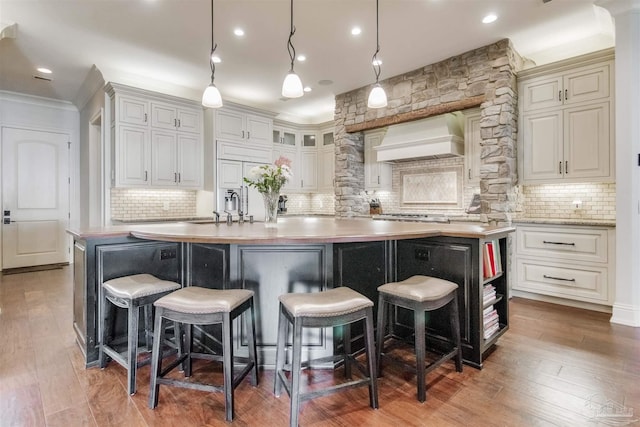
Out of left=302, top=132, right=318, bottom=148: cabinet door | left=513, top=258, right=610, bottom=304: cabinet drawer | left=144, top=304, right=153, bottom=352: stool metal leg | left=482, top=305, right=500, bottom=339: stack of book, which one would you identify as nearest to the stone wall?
left=513, top=258, right=610, bottom=304: cabinet drawer

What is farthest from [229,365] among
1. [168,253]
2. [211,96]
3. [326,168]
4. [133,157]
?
[326,168]

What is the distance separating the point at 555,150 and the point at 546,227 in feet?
2.94

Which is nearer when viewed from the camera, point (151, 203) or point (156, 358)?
point (156, 358)

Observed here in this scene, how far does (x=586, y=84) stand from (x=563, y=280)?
2.16 metres

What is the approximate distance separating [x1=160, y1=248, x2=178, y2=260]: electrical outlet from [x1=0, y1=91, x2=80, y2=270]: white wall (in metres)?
4.72

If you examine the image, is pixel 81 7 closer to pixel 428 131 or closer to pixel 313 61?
pixel 313 61

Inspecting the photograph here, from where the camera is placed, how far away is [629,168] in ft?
10.0

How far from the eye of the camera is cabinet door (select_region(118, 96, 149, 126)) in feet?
14.7

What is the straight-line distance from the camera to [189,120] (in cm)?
521

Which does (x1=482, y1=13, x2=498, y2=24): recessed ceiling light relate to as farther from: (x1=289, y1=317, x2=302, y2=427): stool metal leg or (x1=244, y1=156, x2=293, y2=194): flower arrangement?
(x1=289, y1=317, x2=302, y2=427): stool metal leg

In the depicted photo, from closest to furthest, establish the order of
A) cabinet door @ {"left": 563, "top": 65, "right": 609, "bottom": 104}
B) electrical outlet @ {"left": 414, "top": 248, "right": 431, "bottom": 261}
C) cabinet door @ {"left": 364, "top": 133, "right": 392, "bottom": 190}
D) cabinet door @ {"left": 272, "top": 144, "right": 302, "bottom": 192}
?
1. electrical outlet @ {"left": 414, "top": 248, "right": 431, "bottom": 261}
2. cabinet door @ {"left": 563, "top": 65, "right": 609, "bottom": 104}
3. cabinet door @ {"left": 364, "top": 133, "right": 392, "bottom": 190}
4. cabinet door @ {"left": 272, "top": 144, "right": 302, "bottom": 192}

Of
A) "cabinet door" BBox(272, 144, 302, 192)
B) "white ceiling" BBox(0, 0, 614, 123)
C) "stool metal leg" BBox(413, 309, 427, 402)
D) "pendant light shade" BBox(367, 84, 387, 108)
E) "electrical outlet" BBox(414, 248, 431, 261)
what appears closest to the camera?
"stool metal leg" BBox(413, 309, 427, 402)

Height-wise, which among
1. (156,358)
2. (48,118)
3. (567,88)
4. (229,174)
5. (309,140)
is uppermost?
(48,118)

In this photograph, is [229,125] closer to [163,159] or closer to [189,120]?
[189,120]
